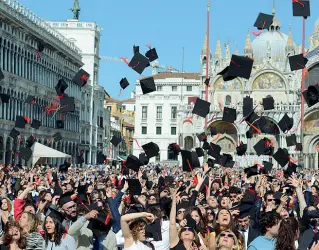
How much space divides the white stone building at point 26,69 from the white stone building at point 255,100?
18563 mm

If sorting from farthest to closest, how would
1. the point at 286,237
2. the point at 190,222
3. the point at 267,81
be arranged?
the point at 267,81, the point at 190,222, the point at 286,237

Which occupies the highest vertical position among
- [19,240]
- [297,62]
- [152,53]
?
[297,62]

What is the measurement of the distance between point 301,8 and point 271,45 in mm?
69545

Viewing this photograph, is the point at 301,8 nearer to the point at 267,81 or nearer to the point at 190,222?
the point at 190,222

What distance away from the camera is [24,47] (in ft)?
194

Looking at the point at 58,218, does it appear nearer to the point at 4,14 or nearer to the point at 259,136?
the point at 4,14

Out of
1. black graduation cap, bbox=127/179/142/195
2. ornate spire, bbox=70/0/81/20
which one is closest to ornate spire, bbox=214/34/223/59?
ornate spire, bbox=70/0/81/20

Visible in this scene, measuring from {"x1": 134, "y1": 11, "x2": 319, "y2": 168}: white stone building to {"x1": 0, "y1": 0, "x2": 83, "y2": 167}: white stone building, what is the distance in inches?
731

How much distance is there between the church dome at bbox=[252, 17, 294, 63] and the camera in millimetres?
99375

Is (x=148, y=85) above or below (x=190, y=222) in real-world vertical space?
above

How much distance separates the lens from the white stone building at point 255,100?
83.9 meters

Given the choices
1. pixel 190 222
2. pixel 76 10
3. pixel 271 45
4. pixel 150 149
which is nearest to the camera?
pixel 190 222

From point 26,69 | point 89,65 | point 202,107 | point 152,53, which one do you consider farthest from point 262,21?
point 89,65

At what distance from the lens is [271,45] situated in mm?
99688
